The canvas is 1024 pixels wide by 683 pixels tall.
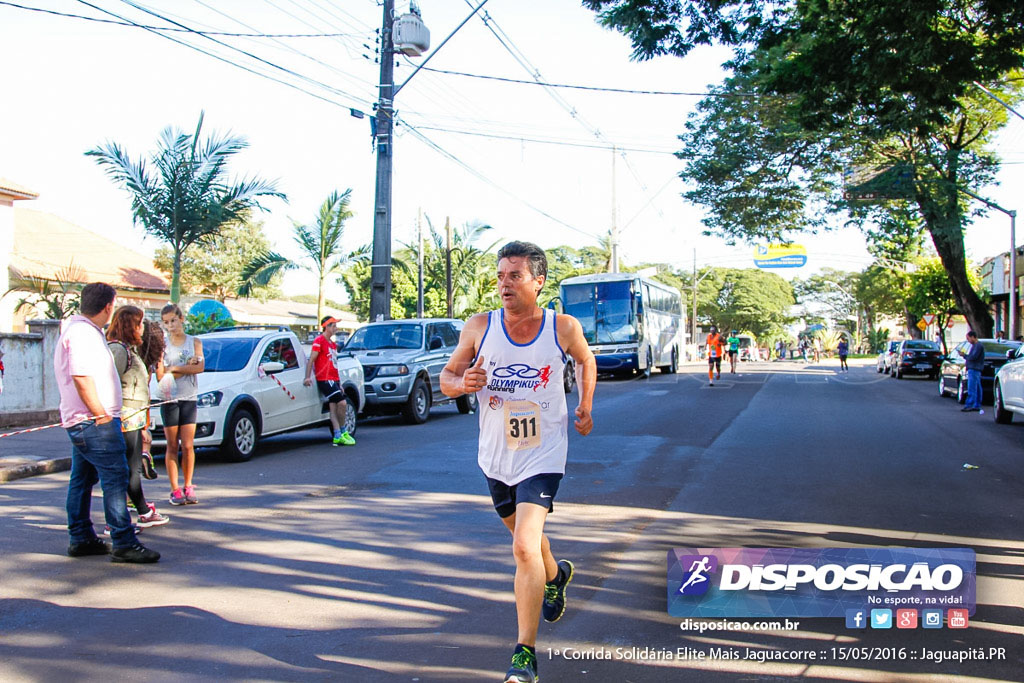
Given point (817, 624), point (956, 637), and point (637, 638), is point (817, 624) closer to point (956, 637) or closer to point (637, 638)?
point (956, 637)

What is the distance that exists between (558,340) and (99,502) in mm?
5828

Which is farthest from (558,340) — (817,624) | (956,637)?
(956,637)

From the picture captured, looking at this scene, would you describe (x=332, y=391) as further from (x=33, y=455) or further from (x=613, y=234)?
(x=613, y=234)

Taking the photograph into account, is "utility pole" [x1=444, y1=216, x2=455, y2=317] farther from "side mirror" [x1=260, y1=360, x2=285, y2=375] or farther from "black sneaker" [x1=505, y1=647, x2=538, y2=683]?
"black sneaker" [x1=505, y1=647, x2=538, y2=683]

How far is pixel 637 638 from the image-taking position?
4625mm

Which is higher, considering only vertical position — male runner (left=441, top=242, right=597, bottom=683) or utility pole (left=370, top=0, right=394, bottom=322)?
utility pole (left=370, top=0, right=394, bottom=322)

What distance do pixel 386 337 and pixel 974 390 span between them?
473 inches

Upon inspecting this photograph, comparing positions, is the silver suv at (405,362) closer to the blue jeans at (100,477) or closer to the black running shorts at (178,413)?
the black running shorts at (178,413)

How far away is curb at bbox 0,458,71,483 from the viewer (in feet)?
32.9

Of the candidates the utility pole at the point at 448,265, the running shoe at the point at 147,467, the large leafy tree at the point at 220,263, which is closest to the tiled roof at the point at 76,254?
the large leafy tree at the point at 220,263

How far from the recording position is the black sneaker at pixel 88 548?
637 centimetres

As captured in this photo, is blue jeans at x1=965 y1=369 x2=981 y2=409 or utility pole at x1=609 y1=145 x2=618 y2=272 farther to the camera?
utility pole at x1=609 y1=145 x2=618 y2=272

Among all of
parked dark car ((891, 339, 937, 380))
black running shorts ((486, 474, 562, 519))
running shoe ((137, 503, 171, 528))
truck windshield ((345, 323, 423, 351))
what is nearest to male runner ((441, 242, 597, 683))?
black running shorts ((486, 474, 562, 519))

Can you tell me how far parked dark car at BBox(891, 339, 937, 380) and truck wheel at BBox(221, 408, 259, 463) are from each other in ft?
91.7
